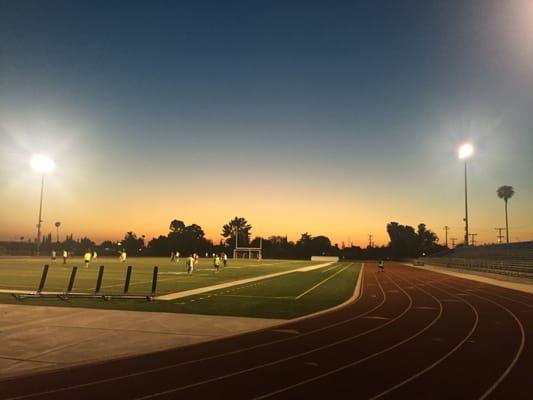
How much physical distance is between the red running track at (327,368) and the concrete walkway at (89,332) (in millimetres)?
619

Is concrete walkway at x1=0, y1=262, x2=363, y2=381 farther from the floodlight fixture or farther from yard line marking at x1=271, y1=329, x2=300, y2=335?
the floodlight fixture

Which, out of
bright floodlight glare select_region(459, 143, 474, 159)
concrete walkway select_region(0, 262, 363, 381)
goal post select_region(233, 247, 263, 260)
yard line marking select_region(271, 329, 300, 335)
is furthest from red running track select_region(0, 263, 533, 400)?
goal post select_region(233, 247, 263, 260)

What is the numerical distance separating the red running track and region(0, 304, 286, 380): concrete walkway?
62cm

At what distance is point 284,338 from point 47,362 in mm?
5488

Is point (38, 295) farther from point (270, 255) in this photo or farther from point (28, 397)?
point (270, 255)

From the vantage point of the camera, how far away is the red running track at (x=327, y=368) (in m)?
7.21

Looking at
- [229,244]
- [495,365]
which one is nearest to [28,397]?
[495,365]

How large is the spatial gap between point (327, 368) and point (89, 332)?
6514mm

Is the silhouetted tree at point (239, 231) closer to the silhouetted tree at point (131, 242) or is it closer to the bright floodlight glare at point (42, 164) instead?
the silhouetted tree at point (131, 242)

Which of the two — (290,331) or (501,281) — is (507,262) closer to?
(501,281)

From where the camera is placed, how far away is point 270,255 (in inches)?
5359

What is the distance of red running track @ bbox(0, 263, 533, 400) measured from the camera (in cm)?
721

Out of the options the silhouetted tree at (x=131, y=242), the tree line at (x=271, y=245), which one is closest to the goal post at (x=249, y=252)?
the tree line at (x=271, y=245)

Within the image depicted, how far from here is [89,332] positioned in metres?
11.5
